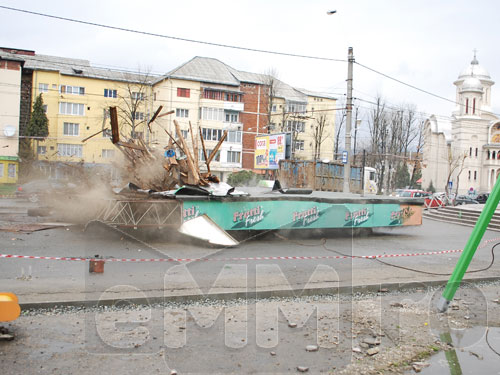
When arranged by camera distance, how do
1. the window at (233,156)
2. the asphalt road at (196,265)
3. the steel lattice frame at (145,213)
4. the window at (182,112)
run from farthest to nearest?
the window at (233,156) → the window at (182,112) → the steel lattice frame at (145,213) → the asphalt road at (196,265)

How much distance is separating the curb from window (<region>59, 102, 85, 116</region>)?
51611mm

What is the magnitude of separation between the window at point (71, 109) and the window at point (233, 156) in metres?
19.2

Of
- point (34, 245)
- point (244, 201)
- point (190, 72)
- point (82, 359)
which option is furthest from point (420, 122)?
point (82, 359)

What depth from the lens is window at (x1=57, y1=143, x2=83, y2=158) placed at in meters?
52.7

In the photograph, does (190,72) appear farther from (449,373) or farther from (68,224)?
(449,373)

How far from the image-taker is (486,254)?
13953 millimetres

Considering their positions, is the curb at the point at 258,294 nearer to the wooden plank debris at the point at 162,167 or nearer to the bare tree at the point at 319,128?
the wooden plank debris at the point at 162,167

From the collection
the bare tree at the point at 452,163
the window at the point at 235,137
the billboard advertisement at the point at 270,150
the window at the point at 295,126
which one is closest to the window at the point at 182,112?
the window at the point at 235,137

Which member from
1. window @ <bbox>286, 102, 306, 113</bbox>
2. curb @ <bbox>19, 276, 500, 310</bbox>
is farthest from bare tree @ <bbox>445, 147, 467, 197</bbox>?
curb @ <bbox>19, 276, 500, 310</bbox>

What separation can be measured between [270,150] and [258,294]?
32028 millimetres

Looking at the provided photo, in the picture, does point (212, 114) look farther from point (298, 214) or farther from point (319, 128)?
point (298, 214)

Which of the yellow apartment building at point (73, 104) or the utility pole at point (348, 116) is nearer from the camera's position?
the utility pole at point (348, 116)

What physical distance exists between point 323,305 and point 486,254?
9.23m

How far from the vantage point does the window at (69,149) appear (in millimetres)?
52747
